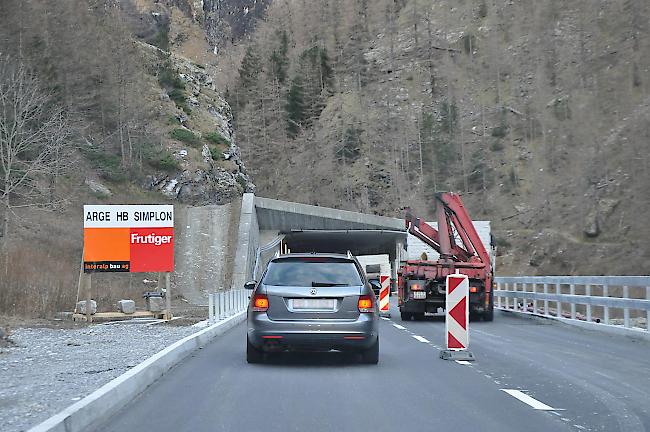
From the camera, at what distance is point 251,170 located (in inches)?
4353

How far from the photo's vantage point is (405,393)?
9.77m

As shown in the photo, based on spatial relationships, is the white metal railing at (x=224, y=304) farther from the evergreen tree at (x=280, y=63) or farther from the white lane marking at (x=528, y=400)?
the evergreen tree at (x=280, y=63)

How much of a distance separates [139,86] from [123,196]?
13965mm

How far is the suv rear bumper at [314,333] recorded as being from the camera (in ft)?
39.7

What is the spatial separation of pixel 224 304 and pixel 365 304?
445 inches

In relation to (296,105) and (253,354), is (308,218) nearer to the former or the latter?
(253,354)

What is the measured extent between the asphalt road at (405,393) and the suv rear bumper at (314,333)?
0.38 m

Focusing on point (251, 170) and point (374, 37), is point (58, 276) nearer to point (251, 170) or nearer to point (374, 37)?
point (251, 170)

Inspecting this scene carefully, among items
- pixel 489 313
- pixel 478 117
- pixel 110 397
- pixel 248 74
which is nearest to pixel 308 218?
pixel 489 313

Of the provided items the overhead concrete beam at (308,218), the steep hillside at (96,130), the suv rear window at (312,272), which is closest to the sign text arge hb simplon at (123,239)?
the steep hillside at (96,130)

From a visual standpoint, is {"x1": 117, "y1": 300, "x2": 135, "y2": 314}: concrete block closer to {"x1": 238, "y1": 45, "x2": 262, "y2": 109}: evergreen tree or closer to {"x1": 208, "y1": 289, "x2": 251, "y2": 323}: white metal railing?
{"x1": 208, "y1": 289, "x2": 251, "y2": 323}: white metal railing

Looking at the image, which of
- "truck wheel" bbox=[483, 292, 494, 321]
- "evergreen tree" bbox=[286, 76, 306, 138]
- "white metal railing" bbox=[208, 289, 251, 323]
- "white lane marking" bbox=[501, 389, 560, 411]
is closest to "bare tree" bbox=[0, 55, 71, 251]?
"white metal railing" bbox=[208, 289, 251, 323]

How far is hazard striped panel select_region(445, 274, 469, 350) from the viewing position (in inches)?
Answer: 532

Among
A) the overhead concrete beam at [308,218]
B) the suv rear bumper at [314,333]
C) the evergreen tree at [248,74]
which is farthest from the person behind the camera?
the evergreen tree at [248,74]
